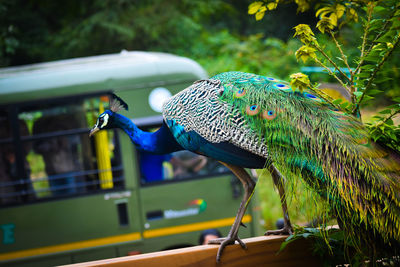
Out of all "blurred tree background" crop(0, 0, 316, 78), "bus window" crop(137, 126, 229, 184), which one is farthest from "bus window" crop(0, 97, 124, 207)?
"blurred tree background" crop(0, 0, 316, 78)

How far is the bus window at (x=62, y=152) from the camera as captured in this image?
4973 mm

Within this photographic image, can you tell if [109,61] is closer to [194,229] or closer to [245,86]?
[194,229]

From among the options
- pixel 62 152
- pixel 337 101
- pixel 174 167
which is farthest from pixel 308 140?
pixel 62 152

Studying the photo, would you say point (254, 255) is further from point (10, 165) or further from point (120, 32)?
point (120, 32)

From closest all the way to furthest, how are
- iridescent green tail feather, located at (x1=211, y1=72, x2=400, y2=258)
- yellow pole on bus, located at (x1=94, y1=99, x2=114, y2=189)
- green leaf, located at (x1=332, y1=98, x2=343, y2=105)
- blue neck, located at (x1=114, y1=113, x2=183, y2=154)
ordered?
iridescent green tail feather, located at (x1=211, y1=72, x2=400, y2=258) → green leaf, located at (x1=332, y1=98, x2=343, y2=105) → blue neck, located at (x1=114, y1=113, x2=183, y2=154) → yellow pole on bus, located at (x1=94, y1=99, x2=114, y2=189)

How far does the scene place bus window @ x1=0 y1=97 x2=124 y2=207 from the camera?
16.3ft

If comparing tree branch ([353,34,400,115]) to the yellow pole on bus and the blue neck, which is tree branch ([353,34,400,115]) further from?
the yellow pole on bus

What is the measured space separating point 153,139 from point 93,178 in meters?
3.28

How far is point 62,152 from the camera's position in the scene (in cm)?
504

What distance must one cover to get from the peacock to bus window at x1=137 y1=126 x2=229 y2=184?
3153mm

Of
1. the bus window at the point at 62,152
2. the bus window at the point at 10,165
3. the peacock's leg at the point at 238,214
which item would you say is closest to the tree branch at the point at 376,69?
the peacock's leg at the point at 238,214

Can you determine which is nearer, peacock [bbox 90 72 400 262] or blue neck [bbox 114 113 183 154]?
peacock [bbox 90 72 400 262]

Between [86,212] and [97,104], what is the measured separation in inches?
49.7

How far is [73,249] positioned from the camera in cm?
488
